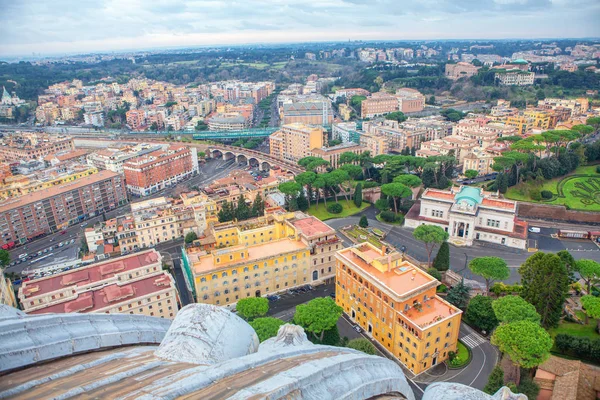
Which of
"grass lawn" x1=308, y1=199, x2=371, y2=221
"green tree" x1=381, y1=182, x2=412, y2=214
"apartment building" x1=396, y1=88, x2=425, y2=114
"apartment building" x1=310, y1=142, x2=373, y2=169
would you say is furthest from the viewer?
"apartment building" x1=396, y1=88, x2=425, y2=114

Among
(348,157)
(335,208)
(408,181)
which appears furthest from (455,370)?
(348,157)

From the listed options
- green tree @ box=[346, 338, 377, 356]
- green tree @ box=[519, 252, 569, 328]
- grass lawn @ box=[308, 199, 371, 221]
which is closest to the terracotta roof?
grass lawn @ box=[308, 199, 371, 221]

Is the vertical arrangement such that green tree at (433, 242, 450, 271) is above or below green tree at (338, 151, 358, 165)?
below

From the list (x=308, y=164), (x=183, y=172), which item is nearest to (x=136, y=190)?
(x=183, y=172)

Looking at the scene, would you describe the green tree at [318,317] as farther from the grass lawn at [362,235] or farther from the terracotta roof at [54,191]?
the terracotta roof at [54,191]

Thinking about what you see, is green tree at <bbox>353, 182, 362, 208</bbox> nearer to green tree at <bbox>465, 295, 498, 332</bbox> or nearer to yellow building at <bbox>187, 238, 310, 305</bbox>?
yellow building at <bbox>187, 238, 310, 305</bbox>

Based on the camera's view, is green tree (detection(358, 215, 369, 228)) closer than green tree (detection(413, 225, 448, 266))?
No

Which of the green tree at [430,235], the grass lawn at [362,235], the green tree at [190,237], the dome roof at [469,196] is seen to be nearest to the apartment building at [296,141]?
the grass lawn at [362,235]
